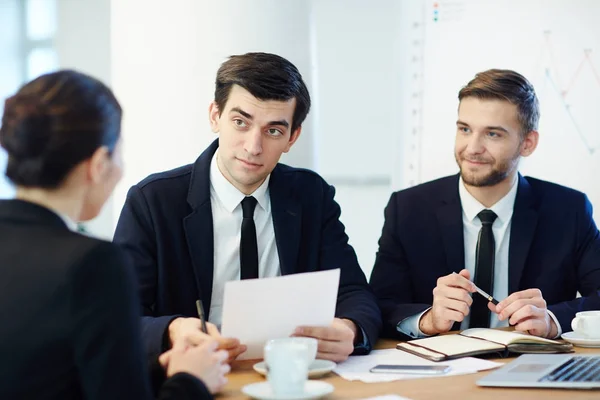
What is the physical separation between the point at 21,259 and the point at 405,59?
251 centimetres

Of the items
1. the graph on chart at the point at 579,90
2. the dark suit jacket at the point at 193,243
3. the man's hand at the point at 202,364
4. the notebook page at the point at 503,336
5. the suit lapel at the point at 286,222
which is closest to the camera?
the man's hand at the point at 202,364

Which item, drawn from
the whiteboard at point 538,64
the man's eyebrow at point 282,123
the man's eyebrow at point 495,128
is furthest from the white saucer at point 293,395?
the whiteboard at point 538,64

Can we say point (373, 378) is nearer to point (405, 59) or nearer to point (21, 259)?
point (21, 259)

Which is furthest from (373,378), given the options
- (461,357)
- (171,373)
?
(171,373)

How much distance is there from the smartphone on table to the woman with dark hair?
582 millimetres

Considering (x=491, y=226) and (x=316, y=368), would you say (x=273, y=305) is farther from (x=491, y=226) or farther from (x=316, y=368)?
(x=491, y=226)

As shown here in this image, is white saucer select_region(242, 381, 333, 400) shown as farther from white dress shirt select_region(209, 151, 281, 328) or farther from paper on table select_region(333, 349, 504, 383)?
white dress shirt select_region(209, 151, 281, 328)

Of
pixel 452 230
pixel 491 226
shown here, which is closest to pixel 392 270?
pixel 452 230

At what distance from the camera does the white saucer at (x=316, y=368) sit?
1720 millimetres

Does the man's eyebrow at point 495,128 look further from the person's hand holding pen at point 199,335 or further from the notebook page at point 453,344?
the person's hand holding pen at point 199,335

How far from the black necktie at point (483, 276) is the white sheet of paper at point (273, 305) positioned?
83cm

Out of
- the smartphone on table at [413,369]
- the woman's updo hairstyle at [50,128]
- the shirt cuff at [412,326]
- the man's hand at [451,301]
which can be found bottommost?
the shirt cuff at [412,326]

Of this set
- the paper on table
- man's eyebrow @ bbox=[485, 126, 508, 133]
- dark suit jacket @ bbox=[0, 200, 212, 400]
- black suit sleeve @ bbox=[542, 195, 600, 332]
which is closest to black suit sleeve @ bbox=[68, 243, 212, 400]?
dark suit jacket @ bbox=[0, 200, 212, 400]

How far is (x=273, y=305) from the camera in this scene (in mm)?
1742
